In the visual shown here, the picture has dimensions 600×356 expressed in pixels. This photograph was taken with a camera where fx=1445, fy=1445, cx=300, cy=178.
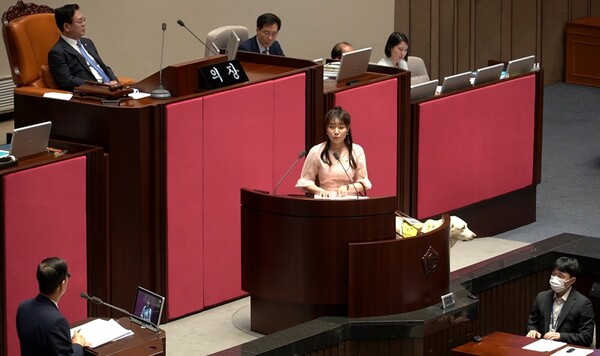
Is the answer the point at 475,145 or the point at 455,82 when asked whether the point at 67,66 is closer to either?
the point at 455,82

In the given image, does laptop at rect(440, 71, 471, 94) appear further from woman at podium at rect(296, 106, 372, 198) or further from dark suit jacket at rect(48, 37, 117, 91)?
dark suit jacket at rect(48, 37, 117, 91)

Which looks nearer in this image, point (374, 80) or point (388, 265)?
point (388, 265)

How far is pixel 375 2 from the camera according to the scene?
13211 millimetres

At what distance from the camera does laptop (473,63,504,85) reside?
9836 mm

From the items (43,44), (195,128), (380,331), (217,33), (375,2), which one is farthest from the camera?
(375,2)

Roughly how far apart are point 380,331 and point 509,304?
124 cm

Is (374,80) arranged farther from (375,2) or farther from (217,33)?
(375,2)

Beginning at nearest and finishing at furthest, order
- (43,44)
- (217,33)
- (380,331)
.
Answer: (380,331)
(43,44)
(217,33)

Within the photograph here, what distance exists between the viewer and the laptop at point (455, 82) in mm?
9555

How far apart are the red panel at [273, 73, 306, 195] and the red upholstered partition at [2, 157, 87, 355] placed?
4.51ft

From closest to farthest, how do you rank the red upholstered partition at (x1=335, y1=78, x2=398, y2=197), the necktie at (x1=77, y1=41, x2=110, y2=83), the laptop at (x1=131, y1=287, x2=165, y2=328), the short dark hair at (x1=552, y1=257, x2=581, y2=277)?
the laptop at (x1=131, y1=287, x2=165, y2=328)
the short dark hair at (x1=552, y1=257, x2=581, y2=277)
the necktie at (x1=77, y1=41, x2=110, y2=83)
the red upholstered partition at (x1=335, y1=78, x2=398, y2=197)

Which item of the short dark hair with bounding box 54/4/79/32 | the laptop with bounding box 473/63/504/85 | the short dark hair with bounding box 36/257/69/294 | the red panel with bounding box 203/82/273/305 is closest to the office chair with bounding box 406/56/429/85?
the laptop with bounding box 473/63/504/85

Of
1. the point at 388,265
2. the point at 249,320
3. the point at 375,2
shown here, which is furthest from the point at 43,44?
the point at 375,2

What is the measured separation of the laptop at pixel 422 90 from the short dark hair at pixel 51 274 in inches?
161
